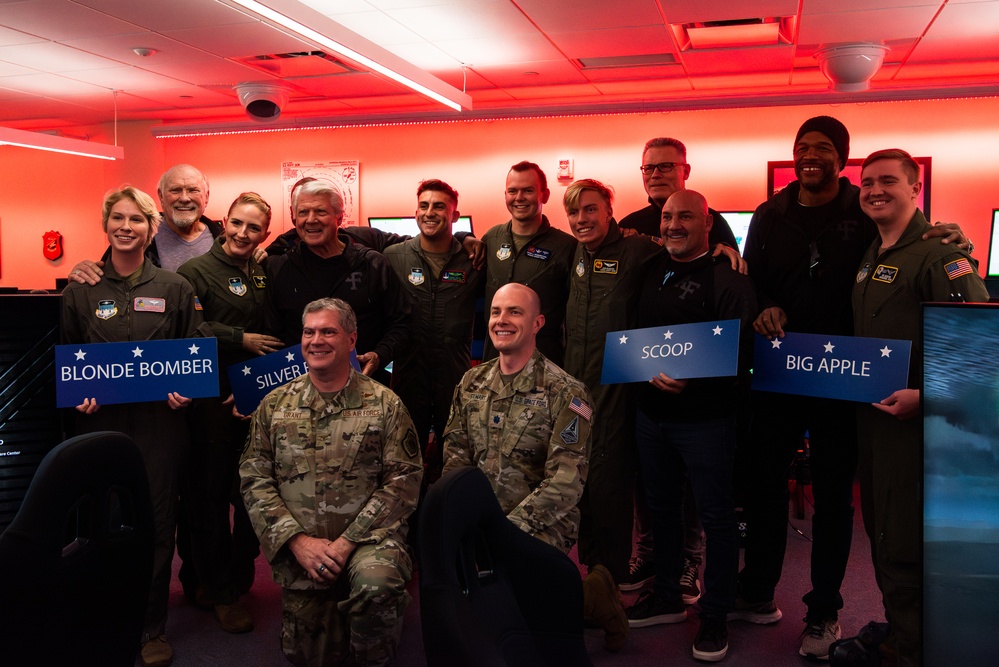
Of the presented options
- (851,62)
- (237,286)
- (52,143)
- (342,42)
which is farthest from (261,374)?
(52,143)

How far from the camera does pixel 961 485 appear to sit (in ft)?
4.49

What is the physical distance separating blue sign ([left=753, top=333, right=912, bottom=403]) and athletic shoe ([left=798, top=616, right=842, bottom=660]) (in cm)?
95

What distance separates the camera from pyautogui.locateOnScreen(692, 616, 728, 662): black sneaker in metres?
3.17

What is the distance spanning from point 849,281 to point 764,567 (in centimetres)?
125

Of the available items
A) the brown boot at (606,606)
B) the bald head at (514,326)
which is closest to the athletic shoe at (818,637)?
the brown boot at (606,606)

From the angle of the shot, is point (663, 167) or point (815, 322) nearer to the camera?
point (815, 322)

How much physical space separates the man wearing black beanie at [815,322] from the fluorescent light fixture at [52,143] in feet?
24.3

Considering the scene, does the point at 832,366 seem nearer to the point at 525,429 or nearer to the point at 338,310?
the point at 525,429

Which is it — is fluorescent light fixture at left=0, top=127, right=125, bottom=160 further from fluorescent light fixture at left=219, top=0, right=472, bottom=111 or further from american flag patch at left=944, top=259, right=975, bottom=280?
american flag patch at left=944, top=259, right=975, bottom=280

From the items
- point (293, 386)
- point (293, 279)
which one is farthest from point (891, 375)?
point (293, 279)

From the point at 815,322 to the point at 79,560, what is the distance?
260cm

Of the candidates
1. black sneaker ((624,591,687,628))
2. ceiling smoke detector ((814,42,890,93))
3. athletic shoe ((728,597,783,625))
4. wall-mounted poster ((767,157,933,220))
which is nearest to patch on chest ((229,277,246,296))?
black sneaker ((624,591,687,628))

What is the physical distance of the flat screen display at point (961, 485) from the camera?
4.42 ft

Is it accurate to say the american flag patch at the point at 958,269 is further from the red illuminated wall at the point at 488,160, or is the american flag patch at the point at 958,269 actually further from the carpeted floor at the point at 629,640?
the red illuminated wall at the point at 488,160
